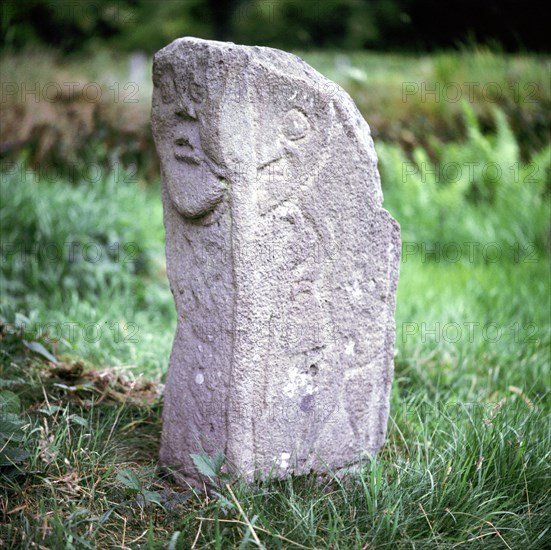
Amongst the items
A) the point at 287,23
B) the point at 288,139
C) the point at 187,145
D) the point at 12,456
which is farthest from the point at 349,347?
the point at 287,23

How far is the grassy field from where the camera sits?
1.91 m

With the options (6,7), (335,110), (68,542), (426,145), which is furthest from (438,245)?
(6,7)

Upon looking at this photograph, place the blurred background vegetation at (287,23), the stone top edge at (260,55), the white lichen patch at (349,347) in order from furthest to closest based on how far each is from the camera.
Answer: the blurred background vegetation at (287,23)
the white lichen patch at (349,347)
the stone top edge at (260,55)

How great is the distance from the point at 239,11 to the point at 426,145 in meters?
10.7

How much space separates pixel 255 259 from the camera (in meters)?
1.92

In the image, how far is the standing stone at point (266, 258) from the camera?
1893 millimetres

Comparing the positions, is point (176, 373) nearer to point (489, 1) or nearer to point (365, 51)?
point (489, 1)

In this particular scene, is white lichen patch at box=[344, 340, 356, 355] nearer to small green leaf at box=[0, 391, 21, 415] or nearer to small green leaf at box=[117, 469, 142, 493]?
small green leaf at box=[117, 469, 142, 493]

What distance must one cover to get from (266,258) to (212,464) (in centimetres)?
62

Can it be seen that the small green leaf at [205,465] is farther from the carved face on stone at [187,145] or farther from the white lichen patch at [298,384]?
the carved face on stone at [187,145]

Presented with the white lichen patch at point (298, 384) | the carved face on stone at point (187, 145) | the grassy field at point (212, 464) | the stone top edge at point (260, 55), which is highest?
the stone top edge at point (260, 55)

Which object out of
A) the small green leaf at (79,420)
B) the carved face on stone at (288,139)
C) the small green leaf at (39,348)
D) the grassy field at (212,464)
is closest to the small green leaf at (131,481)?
the grassy field at (212,464)

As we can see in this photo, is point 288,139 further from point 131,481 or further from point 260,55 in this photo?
point 131,481

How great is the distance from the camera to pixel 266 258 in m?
1.94
